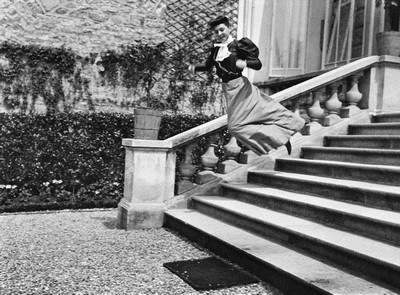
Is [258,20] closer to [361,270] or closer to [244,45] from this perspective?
[244,45]

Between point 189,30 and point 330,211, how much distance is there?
263 inches

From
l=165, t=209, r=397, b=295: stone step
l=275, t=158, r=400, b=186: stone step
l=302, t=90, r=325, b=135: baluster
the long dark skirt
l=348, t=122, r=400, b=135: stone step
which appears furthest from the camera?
l=302, t=90, r=325, b=135: baluster

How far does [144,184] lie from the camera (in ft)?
16.1

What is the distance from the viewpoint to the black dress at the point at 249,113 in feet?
15.2

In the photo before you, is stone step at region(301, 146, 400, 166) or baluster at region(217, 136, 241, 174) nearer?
stone step at region(301, 146, 400, 166)

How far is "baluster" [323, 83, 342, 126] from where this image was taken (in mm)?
5890

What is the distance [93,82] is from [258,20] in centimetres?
399

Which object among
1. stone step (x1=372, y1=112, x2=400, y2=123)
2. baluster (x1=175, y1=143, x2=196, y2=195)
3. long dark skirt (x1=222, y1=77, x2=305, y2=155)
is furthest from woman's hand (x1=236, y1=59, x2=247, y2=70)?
stone step (x1=372, y1=112, x2=400, y2=123)

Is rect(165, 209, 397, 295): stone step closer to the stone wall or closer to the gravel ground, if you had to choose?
the gravel ground

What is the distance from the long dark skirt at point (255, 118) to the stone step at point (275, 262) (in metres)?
1.00

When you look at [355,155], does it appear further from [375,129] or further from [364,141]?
[375,129]

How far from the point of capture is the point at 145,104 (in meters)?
9.03

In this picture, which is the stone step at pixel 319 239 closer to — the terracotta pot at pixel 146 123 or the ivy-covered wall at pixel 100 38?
the terracotta pot at pixel 146 123

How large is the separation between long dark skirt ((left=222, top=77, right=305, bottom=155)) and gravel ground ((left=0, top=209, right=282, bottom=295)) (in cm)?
133
